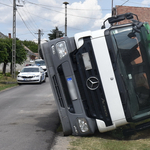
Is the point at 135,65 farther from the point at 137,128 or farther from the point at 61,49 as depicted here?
the point at 61,49

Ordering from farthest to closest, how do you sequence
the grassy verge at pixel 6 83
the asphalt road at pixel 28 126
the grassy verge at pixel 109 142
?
the grassy verge at pixel 6 83
the asphalt road at pixel 28 126
the grassy verge at pixel 109 142

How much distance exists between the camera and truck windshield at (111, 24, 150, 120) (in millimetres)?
5816

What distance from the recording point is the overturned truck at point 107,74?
19.1ft

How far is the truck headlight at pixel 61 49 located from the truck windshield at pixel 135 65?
40.5 inches

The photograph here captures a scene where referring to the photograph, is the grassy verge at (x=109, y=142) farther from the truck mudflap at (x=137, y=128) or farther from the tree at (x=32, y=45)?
the tree at (x=32, y=45)

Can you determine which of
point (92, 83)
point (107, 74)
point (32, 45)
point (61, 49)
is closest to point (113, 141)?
point (92, 83)

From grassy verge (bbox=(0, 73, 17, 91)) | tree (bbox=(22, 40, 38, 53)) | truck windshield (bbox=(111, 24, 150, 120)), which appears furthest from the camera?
tree (bbox=(22, 40, 38, 53))

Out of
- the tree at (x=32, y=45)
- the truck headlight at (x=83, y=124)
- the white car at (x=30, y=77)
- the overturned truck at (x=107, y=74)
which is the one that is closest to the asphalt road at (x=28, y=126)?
the truck headlight at (x=83, y=124)

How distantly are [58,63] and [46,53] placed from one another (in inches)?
13.9

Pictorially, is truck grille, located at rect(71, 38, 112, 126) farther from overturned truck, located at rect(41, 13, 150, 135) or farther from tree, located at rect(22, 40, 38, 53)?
tree, located at rect(22, 40, 38, 53)

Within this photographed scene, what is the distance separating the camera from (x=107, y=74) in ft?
19.3

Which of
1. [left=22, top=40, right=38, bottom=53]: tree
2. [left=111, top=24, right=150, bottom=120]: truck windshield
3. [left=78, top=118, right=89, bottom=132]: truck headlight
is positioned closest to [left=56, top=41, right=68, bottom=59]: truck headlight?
[left=111, top=24, right=150, bottom=120]: truck windshield

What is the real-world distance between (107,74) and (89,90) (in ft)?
1.63

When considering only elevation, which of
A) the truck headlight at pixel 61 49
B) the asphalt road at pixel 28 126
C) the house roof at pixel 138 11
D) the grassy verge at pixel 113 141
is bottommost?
the grassy verge at pixel 113 141
